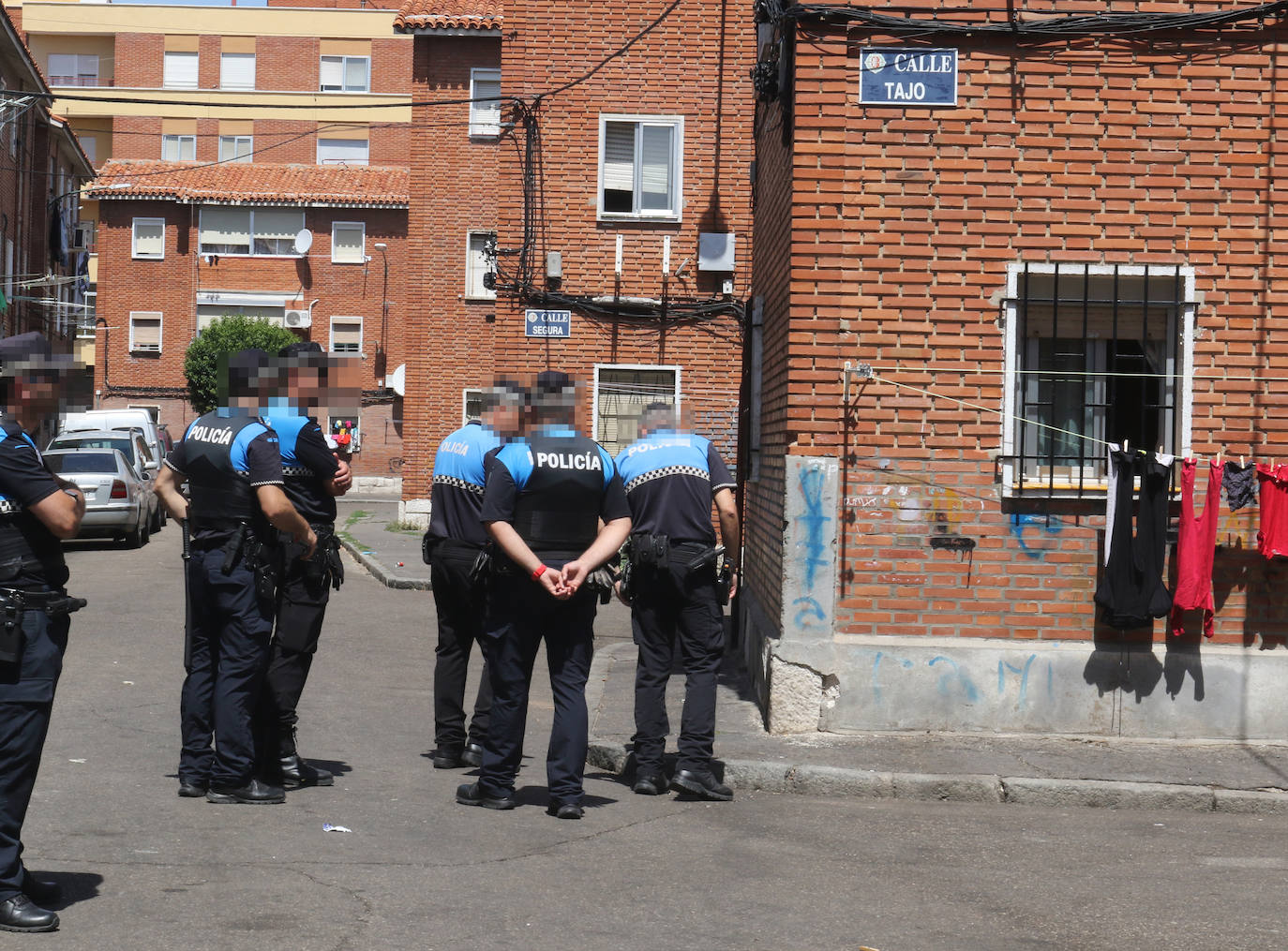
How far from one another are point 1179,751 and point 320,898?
5147 mm

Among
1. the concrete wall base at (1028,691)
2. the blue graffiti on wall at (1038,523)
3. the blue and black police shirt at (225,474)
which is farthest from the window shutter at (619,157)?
the blue and black police shirt at (225,474)

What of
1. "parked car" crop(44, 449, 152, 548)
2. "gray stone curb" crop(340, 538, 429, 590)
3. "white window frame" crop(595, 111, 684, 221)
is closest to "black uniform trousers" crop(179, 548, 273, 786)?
"gray stone curb" crop(340, 538, 429, 590)

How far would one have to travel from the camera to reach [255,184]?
161 ft

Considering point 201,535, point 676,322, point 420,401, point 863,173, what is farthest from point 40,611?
point 420,401

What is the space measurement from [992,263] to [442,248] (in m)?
17.9

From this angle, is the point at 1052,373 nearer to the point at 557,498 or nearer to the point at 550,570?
the point at 557,498

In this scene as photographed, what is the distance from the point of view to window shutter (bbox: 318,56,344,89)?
5681 cm

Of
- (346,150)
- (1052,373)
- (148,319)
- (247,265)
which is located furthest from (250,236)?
(1052,373)

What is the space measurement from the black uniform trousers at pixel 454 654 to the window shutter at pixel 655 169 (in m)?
12.2

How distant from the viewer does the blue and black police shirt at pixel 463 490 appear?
7680mm

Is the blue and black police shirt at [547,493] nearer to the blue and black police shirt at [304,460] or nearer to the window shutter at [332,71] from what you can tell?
the blue and black police shirt at [304,460]

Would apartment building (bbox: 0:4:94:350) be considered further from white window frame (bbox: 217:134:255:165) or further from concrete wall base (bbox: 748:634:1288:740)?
concrete wall base (bbox: 748:634:1288:740)

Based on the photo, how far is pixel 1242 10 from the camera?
832 cm

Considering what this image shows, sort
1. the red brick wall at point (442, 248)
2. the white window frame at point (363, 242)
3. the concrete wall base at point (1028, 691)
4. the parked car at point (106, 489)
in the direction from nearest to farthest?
the concrete wall base at point (1028, 691), the parked car at point (106, 489), the red brick wall at point (442, 248), the white window frame at point (363, 242)
